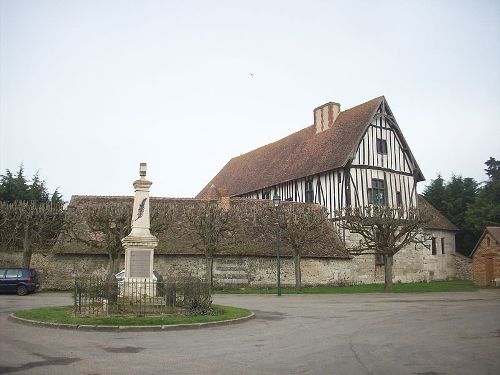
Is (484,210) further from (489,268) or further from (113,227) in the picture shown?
(113,227)

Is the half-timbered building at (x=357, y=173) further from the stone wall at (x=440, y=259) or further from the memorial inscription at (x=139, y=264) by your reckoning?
the memorial inscription at (x=139, y=264)

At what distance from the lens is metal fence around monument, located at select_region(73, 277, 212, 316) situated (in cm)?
1319

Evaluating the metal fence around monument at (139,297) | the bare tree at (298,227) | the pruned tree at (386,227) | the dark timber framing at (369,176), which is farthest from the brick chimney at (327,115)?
the metal fence around monument at (139,297)

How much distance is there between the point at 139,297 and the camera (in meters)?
14.2

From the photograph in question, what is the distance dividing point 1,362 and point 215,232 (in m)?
19.0

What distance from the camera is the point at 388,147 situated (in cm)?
3422

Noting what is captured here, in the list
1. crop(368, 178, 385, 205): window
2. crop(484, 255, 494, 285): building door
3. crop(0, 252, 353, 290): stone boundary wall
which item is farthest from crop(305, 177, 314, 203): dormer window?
crop(484, 255, 494, 285): building door

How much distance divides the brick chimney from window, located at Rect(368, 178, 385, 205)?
6.15m

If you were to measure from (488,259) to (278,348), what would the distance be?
85.2 feet

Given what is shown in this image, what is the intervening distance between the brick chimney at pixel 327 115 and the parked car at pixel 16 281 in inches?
910

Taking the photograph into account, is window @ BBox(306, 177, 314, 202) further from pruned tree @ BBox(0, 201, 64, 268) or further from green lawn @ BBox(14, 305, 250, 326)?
green lawn @ BBox(14, 305, 250, 326)

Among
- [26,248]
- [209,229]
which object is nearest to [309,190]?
[209,229]

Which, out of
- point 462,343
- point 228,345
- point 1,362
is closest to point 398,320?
point 462,343

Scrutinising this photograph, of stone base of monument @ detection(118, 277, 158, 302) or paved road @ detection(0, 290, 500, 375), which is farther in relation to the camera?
stone base of monument @ detection(118, 277, 158, 302)
